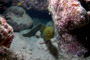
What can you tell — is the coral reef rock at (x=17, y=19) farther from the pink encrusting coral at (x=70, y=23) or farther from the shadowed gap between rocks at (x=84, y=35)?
the shadowed gap between rocks at (x=84, y=35)

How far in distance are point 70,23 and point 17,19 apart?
569 cm

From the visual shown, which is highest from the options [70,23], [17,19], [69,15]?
[69,15]

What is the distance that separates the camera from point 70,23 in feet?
9.10

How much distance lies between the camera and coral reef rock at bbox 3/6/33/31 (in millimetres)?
7031

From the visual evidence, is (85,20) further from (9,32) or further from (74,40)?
(9,32)

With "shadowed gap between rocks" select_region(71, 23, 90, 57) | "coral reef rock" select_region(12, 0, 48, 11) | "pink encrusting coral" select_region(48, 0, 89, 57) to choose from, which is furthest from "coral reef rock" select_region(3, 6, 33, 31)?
"shadowed gap between rocks" select_region(71, 23, 90, 57)

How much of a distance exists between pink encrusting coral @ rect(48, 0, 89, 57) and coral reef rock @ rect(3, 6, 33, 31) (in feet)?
15.3

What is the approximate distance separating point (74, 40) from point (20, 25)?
212 inches

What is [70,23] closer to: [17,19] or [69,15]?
[69,15]

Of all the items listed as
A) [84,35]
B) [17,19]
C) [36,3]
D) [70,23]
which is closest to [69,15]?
[70,23]

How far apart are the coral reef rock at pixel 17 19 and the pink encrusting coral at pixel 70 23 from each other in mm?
4660

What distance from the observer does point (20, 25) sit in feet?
23.8

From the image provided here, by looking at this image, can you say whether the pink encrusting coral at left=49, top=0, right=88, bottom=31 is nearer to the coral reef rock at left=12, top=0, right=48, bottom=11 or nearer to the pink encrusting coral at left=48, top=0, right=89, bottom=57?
the pink encrusting coral at left=48, top=0, right=89, bottom=57

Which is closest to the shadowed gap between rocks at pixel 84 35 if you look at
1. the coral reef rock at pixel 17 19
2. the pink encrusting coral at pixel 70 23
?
the pink encrusting coral at pixel 70 23
